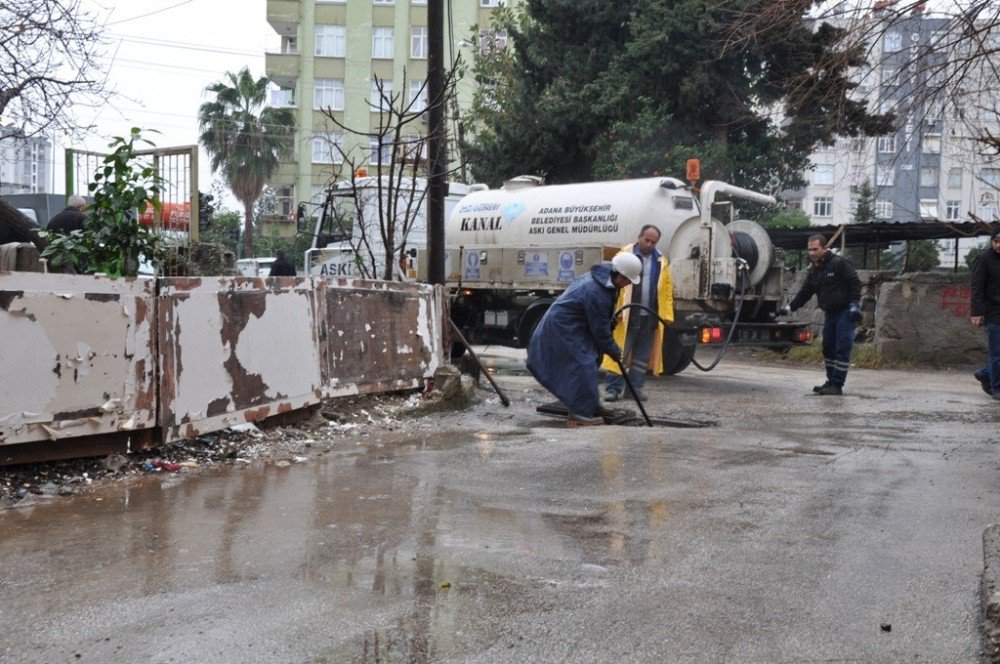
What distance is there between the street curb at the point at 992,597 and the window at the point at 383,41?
46.7m

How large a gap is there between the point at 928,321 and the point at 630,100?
9373mm

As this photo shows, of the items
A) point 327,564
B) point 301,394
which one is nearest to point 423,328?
point 301,394

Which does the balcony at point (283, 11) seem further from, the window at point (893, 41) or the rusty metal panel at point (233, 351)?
the window at point (893, 41)

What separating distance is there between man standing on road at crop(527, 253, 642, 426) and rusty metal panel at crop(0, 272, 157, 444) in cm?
382

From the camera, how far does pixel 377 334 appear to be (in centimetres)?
955

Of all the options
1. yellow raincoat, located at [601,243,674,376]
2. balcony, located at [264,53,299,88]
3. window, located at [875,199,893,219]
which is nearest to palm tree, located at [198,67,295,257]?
balcony, located at [264,53,299,88]

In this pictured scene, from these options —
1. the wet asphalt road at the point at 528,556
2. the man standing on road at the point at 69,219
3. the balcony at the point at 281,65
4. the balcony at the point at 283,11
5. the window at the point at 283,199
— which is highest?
the balcony at the point at 283,11

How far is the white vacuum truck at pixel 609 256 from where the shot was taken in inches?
516

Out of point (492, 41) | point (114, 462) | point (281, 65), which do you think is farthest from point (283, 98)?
point (114, 462)

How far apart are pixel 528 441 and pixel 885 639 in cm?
457

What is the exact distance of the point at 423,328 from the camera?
413 inches

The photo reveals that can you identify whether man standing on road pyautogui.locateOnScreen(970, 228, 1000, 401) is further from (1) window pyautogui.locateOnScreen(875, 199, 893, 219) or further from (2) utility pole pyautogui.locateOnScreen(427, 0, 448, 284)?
(2) utility pole pyautogui.locateOnScreen(427, 0, 448, 284)

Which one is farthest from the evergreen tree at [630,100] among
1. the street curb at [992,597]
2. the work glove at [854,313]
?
the street curb at [992,597]

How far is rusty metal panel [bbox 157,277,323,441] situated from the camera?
679 centimetres
